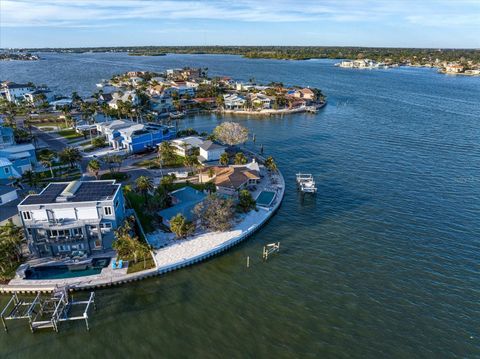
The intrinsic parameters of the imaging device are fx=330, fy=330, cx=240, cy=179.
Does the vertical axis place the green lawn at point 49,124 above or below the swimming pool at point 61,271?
above

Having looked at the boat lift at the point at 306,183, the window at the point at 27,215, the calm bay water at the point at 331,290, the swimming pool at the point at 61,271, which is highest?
the window at the point at 27,215

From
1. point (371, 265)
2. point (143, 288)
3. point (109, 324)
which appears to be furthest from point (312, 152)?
point (109, 324)

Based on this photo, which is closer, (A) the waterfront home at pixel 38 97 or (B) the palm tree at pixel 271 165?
(B) the palm tree at pixel 271 165

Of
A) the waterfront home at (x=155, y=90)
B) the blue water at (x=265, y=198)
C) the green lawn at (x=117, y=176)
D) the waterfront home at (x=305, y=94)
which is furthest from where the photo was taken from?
the waterfront home at (x=155, y=90)

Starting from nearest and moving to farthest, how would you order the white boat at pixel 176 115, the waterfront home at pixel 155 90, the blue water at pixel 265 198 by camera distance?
the blue water at pixel 265 198 < the white boat at pixel 176 115 < the waterfront home at pixel 155 90

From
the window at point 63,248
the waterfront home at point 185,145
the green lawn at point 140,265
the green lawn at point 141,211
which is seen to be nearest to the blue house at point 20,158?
the green lawn at point 141,211

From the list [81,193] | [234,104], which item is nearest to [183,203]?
[81,193]

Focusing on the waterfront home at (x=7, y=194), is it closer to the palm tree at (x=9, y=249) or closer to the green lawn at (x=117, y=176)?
the green lawn at (x=117, y=176)

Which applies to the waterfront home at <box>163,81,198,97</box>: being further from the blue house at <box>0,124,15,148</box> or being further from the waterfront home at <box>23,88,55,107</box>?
the blue house at <box>0,124,15,148</box>
